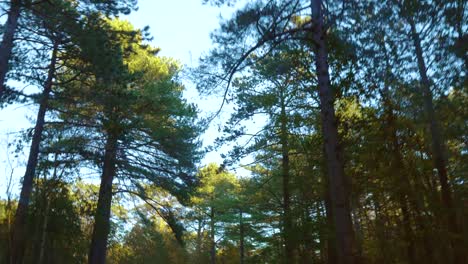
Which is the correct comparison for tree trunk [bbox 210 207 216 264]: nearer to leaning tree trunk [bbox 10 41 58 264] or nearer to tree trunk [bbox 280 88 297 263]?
tree trunk [bbox 280 88 297 263]

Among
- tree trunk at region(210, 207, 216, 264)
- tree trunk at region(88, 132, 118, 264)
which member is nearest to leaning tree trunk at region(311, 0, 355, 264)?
tree trunk at region(88, 132, 118, 264)

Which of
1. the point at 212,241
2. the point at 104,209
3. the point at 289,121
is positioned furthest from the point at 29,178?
the point at 212,241

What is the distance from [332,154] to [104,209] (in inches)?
371

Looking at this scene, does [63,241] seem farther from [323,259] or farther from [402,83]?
[402,83]

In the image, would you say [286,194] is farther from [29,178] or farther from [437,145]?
[29,178]

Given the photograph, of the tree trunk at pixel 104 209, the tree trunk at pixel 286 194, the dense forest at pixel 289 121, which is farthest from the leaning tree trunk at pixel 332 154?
the tree trunk at pixel 104 209

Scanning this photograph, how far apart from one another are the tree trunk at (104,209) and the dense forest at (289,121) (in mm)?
54

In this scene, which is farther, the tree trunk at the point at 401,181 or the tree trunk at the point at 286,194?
the tree trunk at the point at 286,194

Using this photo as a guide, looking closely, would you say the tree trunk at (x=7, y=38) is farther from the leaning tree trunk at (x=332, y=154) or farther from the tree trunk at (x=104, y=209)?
the leaning tree trunk at (x=332, y=154)

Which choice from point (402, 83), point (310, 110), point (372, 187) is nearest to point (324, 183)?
point (372, 187)

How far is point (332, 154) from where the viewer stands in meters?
5.50

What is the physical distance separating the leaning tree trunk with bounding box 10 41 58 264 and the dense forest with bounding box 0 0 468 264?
36 millimetres

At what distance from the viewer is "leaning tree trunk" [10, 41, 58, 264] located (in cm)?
940

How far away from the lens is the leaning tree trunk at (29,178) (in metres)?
9.40
